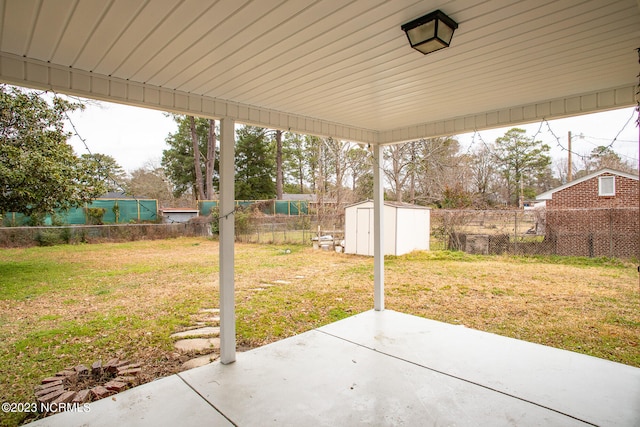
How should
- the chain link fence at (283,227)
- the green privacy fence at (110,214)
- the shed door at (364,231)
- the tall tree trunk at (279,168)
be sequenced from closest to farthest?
the green privacy fence at (110,214) → the shed door at (364,231) → the chain link fence at (283,227) → the tall tree trunk at (279,168)

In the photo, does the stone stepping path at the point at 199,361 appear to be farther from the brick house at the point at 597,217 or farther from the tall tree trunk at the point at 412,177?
the tall tree trunk at the point at 412,177

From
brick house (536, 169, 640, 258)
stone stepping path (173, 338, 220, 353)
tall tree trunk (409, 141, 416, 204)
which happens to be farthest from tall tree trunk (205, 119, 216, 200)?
brick house (536, 169, 640, 258)

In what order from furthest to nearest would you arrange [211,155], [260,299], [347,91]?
[211,155]
[260,299]
[347,91]

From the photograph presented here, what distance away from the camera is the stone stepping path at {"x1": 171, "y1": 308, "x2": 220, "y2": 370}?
119 inches

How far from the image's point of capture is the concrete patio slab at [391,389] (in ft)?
6.49

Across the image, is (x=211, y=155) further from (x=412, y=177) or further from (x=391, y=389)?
(x=391, y=389)

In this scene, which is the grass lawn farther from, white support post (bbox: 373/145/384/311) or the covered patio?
the covered patio

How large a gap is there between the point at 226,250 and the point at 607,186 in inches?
315

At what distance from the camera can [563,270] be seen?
20.8 feet

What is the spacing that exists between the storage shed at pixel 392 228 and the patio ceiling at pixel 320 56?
5.40 meters

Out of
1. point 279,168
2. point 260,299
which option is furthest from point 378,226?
point 279,168

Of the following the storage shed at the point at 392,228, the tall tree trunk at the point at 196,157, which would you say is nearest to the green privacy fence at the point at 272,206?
the tall tree trunk at the point at 196,157

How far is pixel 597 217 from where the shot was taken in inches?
262

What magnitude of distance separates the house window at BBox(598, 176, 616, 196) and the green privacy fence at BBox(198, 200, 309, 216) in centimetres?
792
